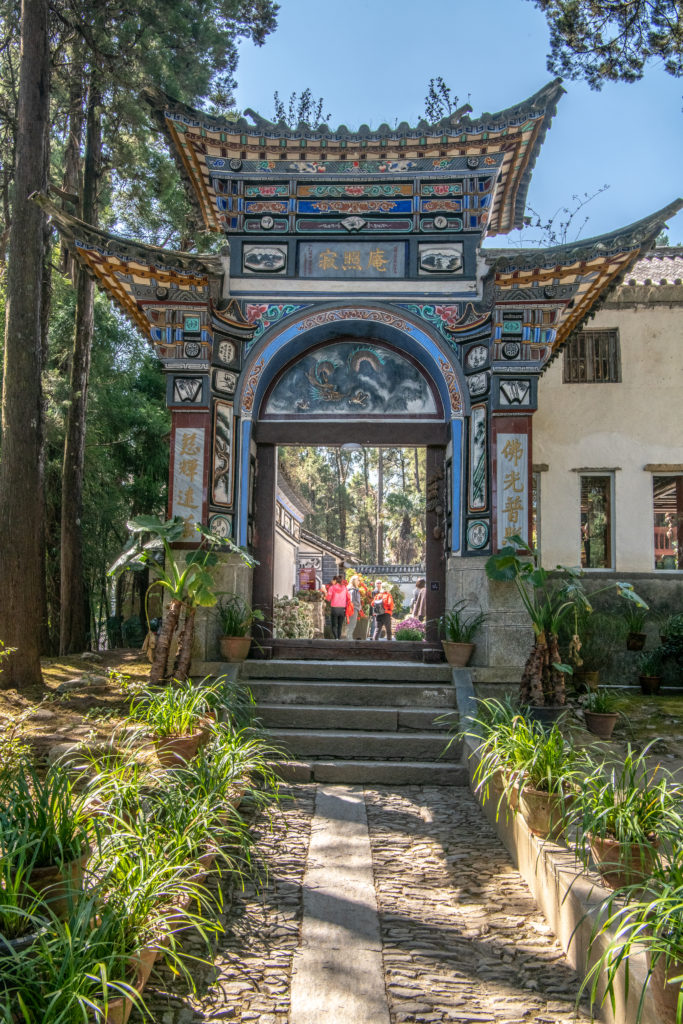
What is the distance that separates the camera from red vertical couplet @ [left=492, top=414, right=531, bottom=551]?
8414 mm

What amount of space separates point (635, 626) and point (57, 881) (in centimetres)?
873

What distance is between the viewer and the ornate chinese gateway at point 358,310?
855 cm

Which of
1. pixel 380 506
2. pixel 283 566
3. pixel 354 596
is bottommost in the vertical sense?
pixel 354 596

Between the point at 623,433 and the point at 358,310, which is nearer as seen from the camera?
the point at 358,310

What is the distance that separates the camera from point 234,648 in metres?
8.23

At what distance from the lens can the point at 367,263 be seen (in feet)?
30.1

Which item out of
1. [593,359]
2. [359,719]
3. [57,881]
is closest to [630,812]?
[57,881]

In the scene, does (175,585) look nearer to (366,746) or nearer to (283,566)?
(366,746)

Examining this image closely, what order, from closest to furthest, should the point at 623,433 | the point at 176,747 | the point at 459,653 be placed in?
the point at 176,747
the point at 459,653
the point at 623,433

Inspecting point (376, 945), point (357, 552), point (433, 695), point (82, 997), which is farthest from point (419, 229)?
point (357, 552)

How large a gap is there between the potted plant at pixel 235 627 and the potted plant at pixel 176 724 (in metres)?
2.38

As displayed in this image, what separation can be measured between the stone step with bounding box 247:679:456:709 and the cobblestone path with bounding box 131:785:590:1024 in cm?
196

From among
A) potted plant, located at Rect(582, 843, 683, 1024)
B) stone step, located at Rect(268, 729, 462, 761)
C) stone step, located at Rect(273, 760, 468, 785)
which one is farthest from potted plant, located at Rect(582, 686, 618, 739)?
potted plant, located at Rect(582, 843, 683, 1024)

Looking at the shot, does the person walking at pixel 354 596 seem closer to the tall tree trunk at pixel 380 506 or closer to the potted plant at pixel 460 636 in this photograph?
the potted plant at pixel 460 636
